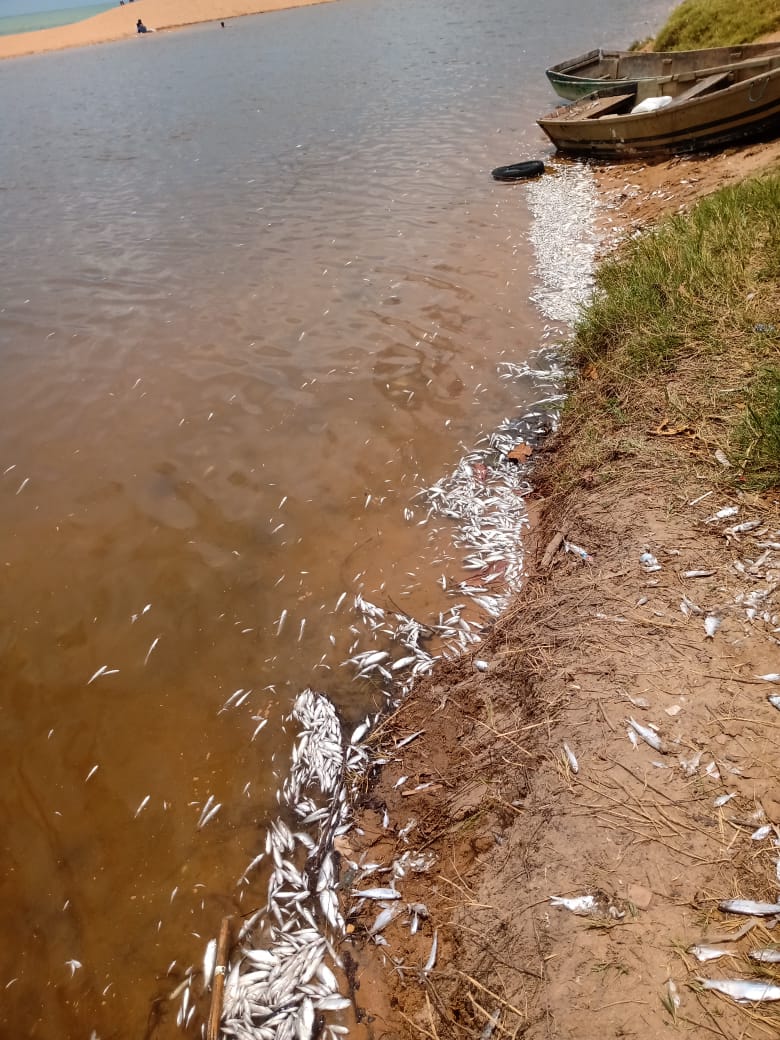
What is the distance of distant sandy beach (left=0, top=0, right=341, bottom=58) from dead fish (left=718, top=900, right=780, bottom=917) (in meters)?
90.8

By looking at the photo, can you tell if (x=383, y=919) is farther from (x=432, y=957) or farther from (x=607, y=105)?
(x=607, y=105)

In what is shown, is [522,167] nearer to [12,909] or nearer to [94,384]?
[94,384]

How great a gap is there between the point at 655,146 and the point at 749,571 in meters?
14.1

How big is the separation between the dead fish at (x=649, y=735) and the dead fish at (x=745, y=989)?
3.61 feet

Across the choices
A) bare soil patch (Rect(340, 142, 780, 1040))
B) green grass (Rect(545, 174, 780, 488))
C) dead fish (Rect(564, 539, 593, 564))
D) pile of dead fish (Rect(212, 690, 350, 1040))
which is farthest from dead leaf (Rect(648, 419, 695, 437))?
pile of dead fish (Rect(212, 690, 350, 1040))

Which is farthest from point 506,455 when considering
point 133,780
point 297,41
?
point 297,41

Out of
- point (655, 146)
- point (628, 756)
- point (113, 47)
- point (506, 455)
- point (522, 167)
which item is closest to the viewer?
point (628, 756)

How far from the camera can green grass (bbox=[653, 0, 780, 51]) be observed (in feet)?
56.5

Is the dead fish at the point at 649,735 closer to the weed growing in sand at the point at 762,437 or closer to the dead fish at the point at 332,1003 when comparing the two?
the dead fish at the point at 332,1003

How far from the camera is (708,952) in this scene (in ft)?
8.58

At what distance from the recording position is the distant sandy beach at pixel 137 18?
2756 inches

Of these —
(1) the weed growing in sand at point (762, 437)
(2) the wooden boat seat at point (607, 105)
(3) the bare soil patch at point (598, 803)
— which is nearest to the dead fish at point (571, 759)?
(3) the bare soil patch at point (598, 803)

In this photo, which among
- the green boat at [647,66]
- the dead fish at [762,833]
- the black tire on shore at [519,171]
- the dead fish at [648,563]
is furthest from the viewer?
the black tire on shore at [519,171]

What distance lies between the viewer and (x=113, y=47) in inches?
2379
